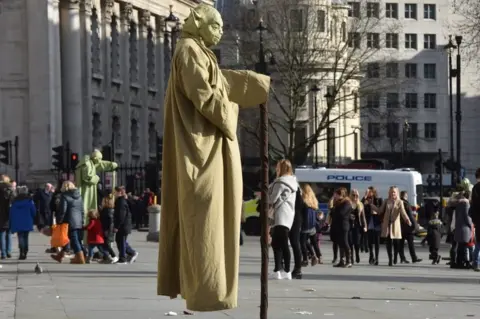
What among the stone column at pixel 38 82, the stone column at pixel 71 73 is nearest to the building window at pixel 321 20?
the stone column at pixel 71 73

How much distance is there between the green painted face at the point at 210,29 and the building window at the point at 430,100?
130692 mm

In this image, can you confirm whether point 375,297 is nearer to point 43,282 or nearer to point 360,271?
point 43,282

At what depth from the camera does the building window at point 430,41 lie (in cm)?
14150

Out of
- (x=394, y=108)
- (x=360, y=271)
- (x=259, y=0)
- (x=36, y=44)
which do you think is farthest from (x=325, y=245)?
(x=394, y=108)

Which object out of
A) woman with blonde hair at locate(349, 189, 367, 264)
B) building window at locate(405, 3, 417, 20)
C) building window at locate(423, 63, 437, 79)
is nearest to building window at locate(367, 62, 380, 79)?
woman with blonde hair at locate(349, 189, 367, 264)

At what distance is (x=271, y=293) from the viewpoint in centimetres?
2022

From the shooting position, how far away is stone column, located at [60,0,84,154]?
254ft

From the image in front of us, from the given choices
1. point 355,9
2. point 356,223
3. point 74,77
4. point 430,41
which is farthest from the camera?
point 430,41

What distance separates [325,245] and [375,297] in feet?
84.7

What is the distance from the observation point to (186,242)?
1053cm

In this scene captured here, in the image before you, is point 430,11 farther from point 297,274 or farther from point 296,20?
point 297,274

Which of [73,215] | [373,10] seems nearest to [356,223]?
[73,215]

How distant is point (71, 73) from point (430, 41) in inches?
2689

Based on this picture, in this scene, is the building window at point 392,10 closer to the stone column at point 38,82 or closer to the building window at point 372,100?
the building window at point 372,100
